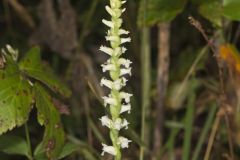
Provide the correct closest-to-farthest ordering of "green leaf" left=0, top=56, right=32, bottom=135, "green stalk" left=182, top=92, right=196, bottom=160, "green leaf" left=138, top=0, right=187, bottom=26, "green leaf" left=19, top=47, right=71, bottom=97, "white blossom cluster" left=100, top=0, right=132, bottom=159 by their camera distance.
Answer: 1. "white blossom cluster" left=100, top=0, right=132, bottom=159
2. "green leaf" left=0, top=56, right=32, bottom=135
3. "green leaf" left=19, top=47, right=71, bottom=97
4. "green leaf" left=138, top=0, right=187, bottom=26
5. "green stalk" left=182, top=92, right=196, bottom=160

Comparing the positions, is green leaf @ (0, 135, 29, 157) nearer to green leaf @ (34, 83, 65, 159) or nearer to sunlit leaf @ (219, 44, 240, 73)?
green leaf @ (34, 83, 65, 159)

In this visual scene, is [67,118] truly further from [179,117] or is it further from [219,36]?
[219,36]

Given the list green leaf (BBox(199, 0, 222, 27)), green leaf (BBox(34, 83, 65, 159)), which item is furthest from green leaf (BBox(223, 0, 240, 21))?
green leaf (BBox(34, 83, 65, 159))

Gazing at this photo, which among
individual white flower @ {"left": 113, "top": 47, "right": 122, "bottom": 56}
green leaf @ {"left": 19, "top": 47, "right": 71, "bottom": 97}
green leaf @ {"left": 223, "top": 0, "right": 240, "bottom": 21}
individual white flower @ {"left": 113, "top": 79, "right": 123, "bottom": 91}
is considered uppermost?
green leaf @ {"left": 223, "top": 0, "right": 240, "bottom": 21}

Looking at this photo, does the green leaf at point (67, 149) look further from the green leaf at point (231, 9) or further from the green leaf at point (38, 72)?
the green leaf at point (231, 9)

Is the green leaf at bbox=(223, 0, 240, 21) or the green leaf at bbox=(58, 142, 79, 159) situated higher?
the green leaf at bbox=(223, 0, 240, 21)

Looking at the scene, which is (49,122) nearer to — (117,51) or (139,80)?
(117,51)
